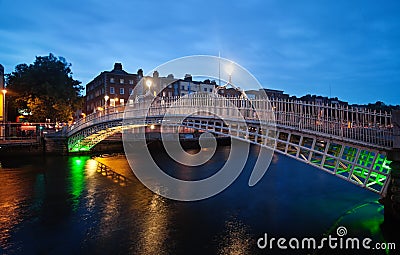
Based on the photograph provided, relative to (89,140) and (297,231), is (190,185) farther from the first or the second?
(89,140)

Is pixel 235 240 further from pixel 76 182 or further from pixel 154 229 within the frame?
pixel 76 182

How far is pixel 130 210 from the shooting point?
10562mm

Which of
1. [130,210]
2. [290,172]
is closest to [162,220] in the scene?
[130,210]

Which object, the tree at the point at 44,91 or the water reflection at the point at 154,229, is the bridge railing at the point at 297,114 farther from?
the tree at the point at 44,91

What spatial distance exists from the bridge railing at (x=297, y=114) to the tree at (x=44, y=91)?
19.9 meters

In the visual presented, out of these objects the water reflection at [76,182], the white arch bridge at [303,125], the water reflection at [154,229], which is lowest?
the water reflection at [154,229]

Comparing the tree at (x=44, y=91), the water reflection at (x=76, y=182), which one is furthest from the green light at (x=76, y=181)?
the tree at (x=44, y=91)

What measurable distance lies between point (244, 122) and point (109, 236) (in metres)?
7.20

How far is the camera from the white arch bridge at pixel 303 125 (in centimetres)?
843

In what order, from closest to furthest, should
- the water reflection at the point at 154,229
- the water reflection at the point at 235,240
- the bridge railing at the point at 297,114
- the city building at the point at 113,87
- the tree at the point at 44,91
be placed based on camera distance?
the water reflection at the point at 235,240 → the water reflection at the point at 154,229 → the bridge railing at the point at 297,114 → the tree at the point at 44,91 → the city building at the point at 113,87

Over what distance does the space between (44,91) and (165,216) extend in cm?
2867

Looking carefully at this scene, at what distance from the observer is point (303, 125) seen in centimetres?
999

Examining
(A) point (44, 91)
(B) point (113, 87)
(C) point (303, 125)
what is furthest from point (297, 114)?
(B) point (113, 87)

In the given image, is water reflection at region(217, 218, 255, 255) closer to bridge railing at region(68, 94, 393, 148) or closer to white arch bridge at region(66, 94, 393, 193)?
white arch bridge at region(66, 94, 393, 193)
